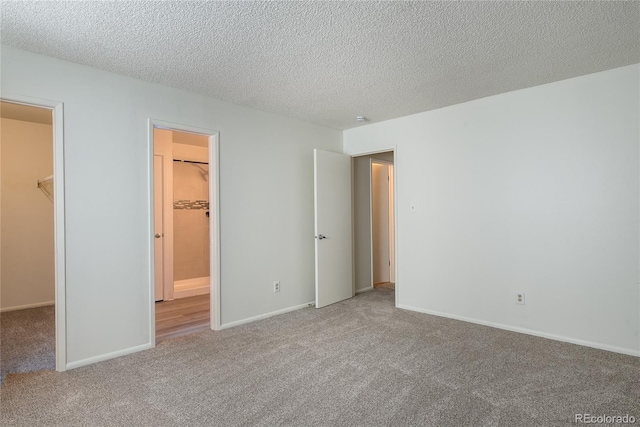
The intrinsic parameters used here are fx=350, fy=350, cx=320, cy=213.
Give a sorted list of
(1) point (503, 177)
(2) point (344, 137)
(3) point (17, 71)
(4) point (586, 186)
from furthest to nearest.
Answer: (2) point (344, 137) < (1) point (503, 177) < (4) point (586, 186) < (3) point (17, 71)

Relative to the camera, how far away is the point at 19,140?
4559 mm

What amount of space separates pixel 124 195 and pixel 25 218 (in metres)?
2.75

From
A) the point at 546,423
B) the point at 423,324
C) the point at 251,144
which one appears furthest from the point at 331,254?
the point at 546,423

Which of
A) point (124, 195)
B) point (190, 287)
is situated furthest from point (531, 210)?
point (190, 287)

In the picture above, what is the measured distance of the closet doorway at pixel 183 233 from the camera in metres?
3.58

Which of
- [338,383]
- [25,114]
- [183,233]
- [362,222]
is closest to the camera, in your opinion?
[338,383]

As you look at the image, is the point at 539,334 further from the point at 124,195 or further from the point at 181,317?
the point at 124,195

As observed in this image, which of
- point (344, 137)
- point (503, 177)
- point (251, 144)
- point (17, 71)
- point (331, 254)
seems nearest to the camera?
point (17, 71)

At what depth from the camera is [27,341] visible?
Answer: 3.29 meters

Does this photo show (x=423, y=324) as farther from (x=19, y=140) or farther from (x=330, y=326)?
(x=19, y=140)

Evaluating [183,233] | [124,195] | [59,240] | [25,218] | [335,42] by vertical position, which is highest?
[335,42]

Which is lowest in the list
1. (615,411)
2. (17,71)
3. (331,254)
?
(615,411)

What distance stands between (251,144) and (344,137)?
5.35 ft

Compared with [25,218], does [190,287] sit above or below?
below
